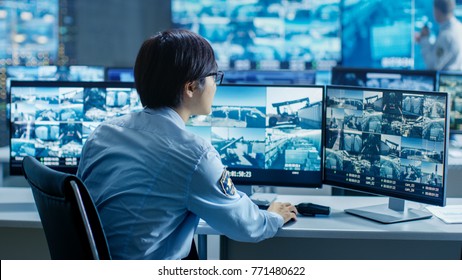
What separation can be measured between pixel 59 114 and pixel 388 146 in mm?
1204

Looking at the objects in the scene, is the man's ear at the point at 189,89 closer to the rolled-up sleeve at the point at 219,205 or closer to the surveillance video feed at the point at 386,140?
the rolled-up sleeve at the point at 219,205

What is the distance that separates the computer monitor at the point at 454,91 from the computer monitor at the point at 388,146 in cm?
133

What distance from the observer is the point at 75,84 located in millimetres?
2605

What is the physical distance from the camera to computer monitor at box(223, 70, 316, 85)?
4.17 meters

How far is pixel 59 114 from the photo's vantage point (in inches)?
103

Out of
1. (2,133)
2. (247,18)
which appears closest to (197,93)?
(2,133)

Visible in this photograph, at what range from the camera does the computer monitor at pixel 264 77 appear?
4.17m

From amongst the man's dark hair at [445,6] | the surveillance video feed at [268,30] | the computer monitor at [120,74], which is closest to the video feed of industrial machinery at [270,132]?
the computer monitor at [120,74]

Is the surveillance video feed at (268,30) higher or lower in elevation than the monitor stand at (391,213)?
higher

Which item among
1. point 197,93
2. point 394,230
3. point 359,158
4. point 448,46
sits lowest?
point 394,230

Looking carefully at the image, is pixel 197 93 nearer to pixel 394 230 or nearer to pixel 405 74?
pixel 394 230

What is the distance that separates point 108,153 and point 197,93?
0.30 meters

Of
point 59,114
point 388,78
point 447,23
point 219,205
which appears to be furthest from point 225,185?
point 447,23

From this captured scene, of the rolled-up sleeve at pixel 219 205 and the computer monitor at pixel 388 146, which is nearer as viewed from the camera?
the rolled-up sleeve at pixel 219 205
